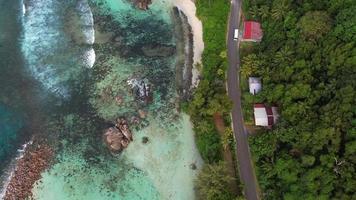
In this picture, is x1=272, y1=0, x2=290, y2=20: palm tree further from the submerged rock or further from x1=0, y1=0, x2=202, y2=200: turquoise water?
the submerged rock

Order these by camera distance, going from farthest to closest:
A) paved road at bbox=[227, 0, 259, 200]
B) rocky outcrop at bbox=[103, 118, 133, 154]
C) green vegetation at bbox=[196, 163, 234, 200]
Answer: rocky outcrop at bbox=[103, 118, 133, 154] → paved road at bbox=[227, 0, 259, 200] → green vegetation at bbox=[196, 163, 234, 200]

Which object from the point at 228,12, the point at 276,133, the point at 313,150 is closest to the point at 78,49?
the point at 228,12

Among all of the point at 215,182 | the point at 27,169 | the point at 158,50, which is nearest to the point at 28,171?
the point at 27,169

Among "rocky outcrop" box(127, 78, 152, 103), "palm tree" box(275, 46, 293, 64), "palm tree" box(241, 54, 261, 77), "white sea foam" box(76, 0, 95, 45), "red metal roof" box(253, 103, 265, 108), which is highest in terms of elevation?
"white sea foam" box(76, 0, 95, 45)

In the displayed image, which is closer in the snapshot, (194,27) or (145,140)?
(145,140)

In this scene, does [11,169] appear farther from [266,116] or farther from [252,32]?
[252,32]

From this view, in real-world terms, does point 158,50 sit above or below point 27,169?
above

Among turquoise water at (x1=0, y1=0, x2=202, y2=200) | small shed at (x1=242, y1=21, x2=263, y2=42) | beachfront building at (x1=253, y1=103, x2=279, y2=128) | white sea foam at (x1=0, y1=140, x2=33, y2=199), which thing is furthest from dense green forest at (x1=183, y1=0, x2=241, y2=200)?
white sea foam at (x1=0, y1=140, x2=33, y2=199)
